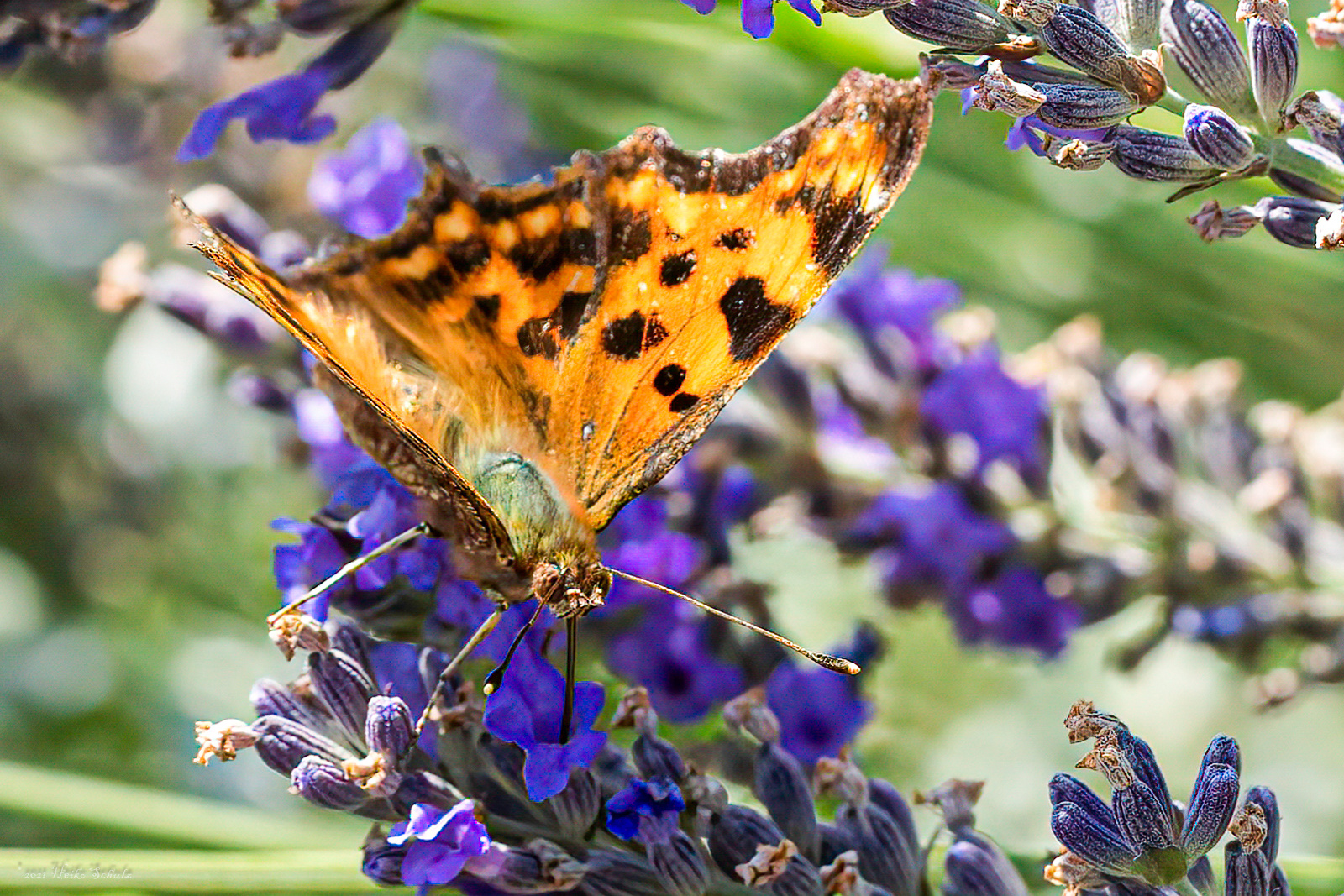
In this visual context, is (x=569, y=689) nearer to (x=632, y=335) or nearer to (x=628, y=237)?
(x=632, y=335)

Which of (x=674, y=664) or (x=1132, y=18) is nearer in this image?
A: (x=1132, y=18)

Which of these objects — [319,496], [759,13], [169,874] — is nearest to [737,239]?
[759,13]

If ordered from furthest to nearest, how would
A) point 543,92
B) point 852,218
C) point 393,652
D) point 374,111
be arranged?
point 374,111
point 543,92
point 393,652
point 852,218

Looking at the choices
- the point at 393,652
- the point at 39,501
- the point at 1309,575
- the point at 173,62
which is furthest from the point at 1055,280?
the point at 39,501

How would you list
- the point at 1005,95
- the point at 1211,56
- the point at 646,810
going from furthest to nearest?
the point at 646,810, the point at 1211,56, the point at 1005,95

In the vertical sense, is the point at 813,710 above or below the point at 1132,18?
below

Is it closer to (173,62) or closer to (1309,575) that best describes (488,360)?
(1309,575)
